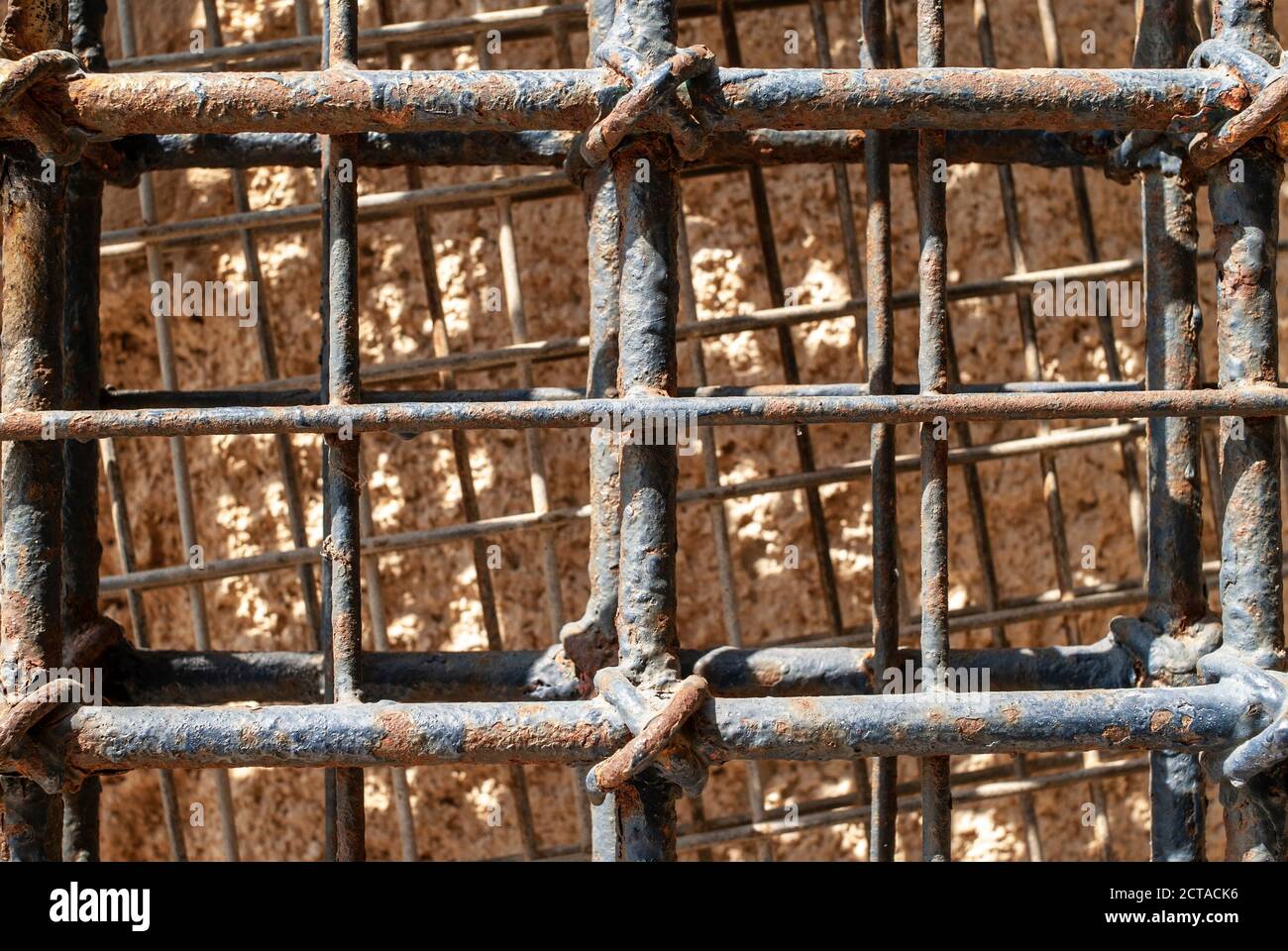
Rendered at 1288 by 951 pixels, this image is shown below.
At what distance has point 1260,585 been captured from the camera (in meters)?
1.93

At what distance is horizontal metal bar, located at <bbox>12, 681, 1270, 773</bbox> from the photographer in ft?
5.99

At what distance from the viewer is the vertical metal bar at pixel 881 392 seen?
2113 millimetres

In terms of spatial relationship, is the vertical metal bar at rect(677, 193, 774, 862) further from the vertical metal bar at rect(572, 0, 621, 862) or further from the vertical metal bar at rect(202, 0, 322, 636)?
the vertical metal bar at rect(202, 0, 322, 636)

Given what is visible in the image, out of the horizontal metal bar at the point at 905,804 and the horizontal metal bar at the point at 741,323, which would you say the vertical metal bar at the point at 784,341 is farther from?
the horizontal metal bar at the point at 905,804

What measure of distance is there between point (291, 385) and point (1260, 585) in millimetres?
2253

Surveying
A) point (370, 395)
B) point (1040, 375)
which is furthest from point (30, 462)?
point (1040, 375)

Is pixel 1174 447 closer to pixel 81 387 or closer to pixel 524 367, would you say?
pixel 524 367

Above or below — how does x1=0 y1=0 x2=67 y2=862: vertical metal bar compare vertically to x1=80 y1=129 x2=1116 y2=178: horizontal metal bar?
below

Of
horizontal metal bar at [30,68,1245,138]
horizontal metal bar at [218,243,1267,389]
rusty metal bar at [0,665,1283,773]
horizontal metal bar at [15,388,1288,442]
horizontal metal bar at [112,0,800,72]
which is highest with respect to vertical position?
horizontal metal bar at [112,0,800,72]

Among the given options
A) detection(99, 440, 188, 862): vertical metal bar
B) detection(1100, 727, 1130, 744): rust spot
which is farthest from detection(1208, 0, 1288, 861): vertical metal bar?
detection(99, 440, 188, 862): vertical metal bar

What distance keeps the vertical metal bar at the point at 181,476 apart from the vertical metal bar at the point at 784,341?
1.57 metres

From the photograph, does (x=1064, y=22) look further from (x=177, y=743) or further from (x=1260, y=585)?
(x=177, y=743)

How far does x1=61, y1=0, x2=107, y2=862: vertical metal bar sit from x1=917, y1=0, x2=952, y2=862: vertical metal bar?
5.18ft
